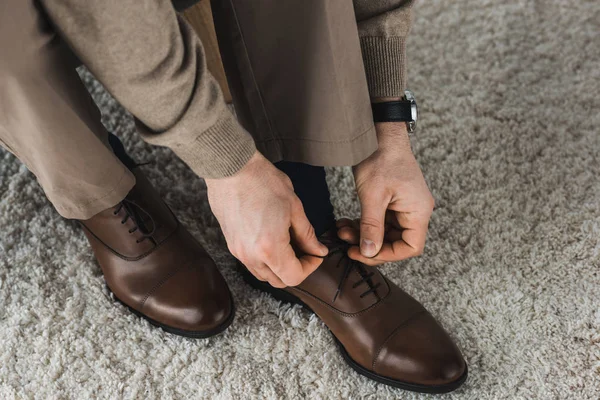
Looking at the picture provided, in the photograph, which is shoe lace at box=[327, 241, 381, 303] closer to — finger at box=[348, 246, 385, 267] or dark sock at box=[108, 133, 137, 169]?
finger at box=[348, 246, 385, 267]

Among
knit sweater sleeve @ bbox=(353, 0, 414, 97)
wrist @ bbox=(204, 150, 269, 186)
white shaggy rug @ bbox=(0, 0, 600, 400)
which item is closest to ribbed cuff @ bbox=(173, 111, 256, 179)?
wrist @ bbox=(204, 150, 269, 186)

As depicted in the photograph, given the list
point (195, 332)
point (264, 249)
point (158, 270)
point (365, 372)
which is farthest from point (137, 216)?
point (365, 372)

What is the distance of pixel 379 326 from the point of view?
2.65 feet

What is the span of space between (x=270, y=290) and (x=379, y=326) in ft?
0.60

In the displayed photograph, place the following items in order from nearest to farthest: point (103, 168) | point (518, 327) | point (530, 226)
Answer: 1. point (103, 168)
2. point (518, 327)
3. point (530, 226)

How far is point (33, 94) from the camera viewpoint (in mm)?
626

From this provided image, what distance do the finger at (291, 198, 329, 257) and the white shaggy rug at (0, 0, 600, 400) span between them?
0.60ft

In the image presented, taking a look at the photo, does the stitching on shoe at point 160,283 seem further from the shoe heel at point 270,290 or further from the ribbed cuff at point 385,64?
the ribbed cuff at point 385,64

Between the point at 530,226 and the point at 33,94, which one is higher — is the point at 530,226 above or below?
below

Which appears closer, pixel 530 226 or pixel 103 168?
pixel 103 168

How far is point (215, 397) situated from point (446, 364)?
1.04 ft

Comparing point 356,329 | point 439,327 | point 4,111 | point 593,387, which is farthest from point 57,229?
point 593,387

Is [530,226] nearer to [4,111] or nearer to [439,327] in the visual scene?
[439,327]

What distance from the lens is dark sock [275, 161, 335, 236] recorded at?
0.82 m
